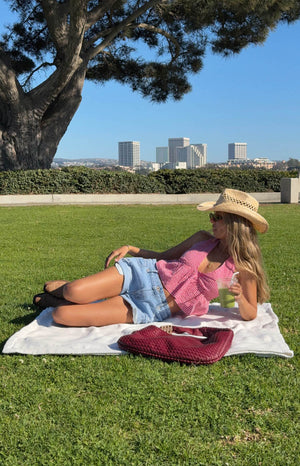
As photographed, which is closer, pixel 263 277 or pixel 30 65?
pixel 263 277

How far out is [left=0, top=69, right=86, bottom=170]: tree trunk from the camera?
53.2 feet

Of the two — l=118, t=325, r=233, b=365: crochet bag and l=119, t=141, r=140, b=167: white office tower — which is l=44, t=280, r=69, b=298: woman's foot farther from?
l=119, t=141, r=140, b=167: white office tower

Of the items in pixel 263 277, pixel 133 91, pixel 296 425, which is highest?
pixel 133 91

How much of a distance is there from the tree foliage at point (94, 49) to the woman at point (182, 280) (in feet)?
36.0

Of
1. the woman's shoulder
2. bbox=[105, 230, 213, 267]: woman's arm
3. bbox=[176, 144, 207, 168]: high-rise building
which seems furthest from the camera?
bbox=[176, 144, 207, 168]: high-rise building

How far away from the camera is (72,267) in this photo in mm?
6086

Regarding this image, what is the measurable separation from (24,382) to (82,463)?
2.77 feet

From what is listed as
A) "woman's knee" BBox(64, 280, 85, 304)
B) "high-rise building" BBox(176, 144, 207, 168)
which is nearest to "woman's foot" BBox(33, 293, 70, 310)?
"woman's knee" BBox(64, 280, 85, 304)

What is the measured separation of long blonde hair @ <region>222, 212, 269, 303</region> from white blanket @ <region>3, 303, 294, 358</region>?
373 mm

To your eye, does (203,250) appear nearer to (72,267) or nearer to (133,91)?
(72,267)

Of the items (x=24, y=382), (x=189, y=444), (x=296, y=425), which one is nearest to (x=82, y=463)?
(x=189, y=444)

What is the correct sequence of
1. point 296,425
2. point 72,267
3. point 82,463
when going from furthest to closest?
point 72,267 < point 296,425 < point 82,463

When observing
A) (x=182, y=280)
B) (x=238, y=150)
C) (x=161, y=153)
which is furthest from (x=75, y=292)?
(x=238, y=150)

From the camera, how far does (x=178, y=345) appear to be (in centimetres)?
307
